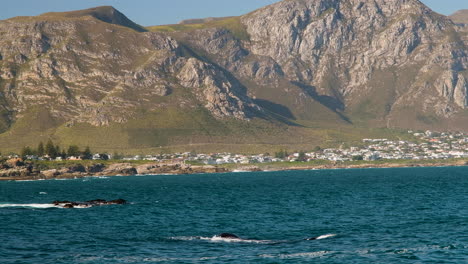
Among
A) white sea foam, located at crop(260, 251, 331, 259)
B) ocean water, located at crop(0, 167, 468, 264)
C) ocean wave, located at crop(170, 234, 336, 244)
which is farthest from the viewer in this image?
ocean wave, located at crop(170, 234, 336, 244)

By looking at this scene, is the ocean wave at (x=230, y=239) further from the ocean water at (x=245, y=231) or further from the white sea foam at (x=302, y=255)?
the white sea foam at (x=302, y=255)

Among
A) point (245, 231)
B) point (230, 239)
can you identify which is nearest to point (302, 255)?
point (230, 239)

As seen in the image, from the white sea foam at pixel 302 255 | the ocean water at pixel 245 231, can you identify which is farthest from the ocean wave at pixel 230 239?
the white sea foam at pixel 302 255

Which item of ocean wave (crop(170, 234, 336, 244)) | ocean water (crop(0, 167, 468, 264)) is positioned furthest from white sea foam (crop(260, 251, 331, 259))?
ocean wave (crop(170, 234, 336, 244))

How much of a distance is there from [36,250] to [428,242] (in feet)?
129

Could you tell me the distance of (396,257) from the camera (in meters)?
61.3

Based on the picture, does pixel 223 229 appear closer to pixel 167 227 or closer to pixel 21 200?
pixel 167 227

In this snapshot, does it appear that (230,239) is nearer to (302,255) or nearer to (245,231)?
(245,231)

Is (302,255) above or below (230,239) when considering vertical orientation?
below

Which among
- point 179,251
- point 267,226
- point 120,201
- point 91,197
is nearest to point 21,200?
point 91,197

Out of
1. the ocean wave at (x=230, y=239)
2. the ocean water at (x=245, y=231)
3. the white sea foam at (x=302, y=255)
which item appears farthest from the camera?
the ocean wave at (x=230, y=239)

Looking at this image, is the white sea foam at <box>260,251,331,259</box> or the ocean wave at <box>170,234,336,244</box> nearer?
the white sea foam at <box>260,251,331,259</box>

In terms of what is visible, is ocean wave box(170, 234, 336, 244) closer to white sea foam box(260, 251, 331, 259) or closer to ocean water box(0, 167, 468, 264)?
ocean water box(0, 167, 468, 264)

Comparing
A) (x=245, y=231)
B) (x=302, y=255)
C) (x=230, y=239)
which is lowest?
(x=245, y=231)
